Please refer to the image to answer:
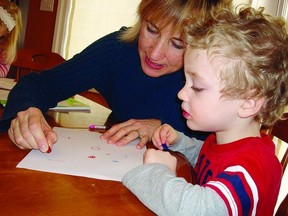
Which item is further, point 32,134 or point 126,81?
point 126,81

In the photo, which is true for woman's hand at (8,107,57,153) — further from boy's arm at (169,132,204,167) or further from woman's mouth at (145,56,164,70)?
woman's mouth at (145,56,164,70)

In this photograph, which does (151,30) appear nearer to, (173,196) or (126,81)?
(126,81)

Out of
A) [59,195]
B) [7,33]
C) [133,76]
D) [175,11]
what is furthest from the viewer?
[7,33]

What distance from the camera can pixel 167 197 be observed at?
0.58m

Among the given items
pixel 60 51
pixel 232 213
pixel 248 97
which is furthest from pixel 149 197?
pixel 60 51

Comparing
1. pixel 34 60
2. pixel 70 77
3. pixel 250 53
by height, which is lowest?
pixel 34 60

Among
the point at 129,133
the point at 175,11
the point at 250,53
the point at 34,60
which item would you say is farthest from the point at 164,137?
the point at 34,60

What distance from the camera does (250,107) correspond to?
766 millimetres

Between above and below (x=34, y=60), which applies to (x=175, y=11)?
above

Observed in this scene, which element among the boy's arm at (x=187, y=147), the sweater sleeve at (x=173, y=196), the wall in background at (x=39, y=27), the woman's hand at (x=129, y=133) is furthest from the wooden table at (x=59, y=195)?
the wall in background at (x=39, y=27)

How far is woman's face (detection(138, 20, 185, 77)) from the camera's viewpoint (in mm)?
1125

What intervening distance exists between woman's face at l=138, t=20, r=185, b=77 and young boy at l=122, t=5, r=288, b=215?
25 centimetres

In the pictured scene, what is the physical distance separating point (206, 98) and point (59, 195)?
0.39m

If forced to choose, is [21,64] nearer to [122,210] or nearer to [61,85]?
[61,85]
